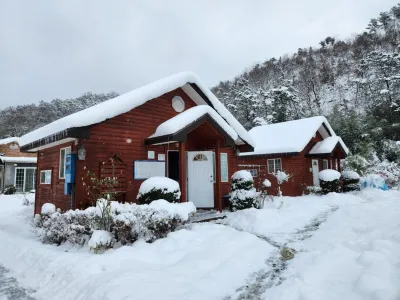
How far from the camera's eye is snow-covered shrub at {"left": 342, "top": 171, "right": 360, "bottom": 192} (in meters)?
17.2

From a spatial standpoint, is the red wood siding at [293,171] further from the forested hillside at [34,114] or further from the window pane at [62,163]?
the forested hillside at [34,114]

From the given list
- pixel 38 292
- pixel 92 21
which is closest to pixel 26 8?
pixel 92 21

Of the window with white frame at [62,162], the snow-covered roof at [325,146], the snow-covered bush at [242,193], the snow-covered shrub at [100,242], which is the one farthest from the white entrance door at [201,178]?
the snow-covered roof at [325,146]

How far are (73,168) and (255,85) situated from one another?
41305 mm

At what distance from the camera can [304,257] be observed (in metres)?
5.18

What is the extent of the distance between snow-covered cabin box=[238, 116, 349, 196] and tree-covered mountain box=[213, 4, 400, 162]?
206 inches

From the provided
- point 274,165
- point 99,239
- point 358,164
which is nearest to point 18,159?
point 274,165

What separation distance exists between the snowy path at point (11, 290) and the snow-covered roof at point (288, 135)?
14227mm

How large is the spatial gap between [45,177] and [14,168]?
16.4 meters

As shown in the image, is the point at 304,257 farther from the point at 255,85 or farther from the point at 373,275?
the point at 255,85

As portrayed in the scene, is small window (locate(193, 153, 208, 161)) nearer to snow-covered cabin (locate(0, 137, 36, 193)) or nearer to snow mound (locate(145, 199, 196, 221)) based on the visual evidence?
snow mound (locate(145, 199, 196, 221))

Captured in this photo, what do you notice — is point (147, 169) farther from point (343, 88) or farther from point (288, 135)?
point (343, 88)

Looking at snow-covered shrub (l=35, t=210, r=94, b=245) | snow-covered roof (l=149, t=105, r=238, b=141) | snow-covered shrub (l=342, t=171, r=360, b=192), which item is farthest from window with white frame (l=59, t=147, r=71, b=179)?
snow-covered shrub (l=342, t=171, r=360, b=192)

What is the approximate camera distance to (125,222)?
19.5 ft
